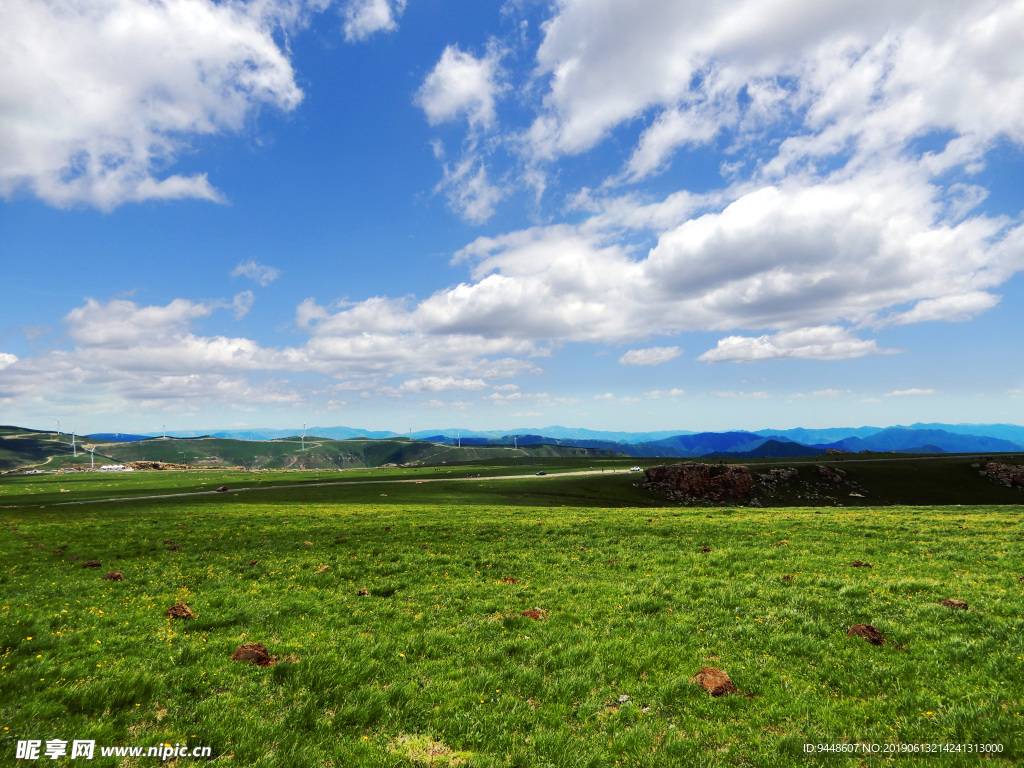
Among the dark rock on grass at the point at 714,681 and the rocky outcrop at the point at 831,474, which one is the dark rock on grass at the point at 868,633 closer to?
the dark rock on grass at the point at 714,681

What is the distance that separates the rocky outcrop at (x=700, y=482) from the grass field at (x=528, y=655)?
279 feet

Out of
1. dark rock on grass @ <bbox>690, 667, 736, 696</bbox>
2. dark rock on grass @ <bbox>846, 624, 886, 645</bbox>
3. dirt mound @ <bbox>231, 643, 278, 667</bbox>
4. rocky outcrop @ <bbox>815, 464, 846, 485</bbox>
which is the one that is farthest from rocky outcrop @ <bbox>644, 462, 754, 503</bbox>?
dirt mound @ <bbox>231, 643, 278, 667</bbox>

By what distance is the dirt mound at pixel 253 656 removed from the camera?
1295cm

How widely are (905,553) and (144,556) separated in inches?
1851

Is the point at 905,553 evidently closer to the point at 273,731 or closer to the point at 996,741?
the point at 996,741

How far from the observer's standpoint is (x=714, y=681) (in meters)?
11.6

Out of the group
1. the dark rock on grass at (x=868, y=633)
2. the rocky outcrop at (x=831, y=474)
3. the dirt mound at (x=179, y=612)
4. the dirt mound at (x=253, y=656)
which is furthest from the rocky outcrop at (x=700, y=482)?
the dirt mound at (x=253, y=656)

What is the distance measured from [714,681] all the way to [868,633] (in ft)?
21.1

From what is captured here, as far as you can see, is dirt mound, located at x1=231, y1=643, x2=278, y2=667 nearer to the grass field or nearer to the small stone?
the small stone

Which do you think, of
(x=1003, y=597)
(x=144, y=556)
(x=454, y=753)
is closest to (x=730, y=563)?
(x=1003, y=597)

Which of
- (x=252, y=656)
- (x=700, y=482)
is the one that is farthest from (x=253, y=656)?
(x=700, y=482)

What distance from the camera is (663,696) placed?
11195mm

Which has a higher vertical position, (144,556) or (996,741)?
(996,741)

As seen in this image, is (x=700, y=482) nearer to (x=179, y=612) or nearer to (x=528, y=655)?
(x=528, y=655)
